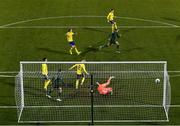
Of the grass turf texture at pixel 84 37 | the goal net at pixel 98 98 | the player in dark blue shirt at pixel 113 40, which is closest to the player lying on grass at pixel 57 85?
the goal net at pixel 98 98

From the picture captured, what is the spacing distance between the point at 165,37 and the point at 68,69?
8394 millimetres

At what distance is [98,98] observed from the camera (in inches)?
1001

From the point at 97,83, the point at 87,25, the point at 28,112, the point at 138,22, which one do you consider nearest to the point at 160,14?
the point at 138,22

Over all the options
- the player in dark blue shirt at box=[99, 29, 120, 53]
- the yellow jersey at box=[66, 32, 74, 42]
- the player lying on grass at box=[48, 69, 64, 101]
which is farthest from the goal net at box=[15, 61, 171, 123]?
the player in dark blue shirt at box=[99, 29, 120, 53]

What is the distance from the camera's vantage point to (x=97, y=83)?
24984 mm

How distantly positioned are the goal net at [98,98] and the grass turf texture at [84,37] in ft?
2.49

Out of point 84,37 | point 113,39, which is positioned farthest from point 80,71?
point 84,37

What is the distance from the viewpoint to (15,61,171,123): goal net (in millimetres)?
24062

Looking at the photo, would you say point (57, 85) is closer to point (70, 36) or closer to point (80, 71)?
point (80, 71)

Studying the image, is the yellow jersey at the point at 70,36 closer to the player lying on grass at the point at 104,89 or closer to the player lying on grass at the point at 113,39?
the player lying on grass at the point at 113,39

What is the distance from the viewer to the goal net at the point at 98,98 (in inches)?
947

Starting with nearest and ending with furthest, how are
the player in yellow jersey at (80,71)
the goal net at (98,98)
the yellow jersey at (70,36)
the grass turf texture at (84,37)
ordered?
the goal net at (98,98)
the player in yellow jersey at (80,71)
the grass turf texture at (84,37)
the yellow jersey at (70,36)

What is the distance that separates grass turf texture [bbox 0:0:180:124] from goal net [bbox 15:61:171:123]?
76 cm

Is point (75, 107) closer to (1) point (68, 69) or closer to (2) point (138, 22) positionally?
(1) point (68, 69)
